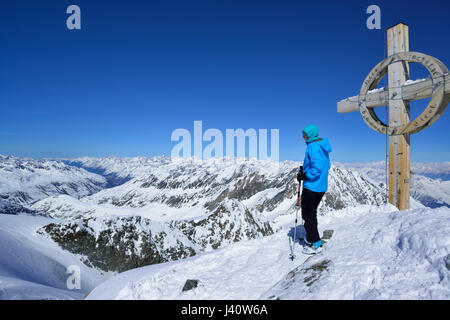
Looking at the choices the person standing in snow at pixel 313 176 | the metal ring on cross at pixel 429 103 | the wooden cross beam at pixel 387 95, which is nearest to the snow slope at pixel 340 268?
the person standing in snow at pixel 313 176

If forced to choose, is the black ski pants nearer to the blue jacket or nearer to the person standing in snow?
the person standing in snow

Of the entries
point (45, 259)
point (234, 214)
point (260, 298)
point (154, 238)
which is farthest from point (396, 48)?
point (234, 214)

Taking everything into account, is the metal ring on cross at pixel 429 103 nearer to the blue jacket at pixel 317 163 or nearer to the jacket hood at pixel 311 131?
the blue jacket at pixel 317 163

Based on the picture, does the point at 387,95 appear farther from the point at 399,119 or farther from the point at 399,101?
the point at 399,119

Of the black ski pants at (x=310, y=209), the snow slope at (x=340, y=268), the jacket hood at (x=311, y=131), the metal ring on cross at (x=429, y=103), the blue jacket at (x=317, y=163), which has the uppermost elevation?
the metal ring on cross at (x=429, y=103)

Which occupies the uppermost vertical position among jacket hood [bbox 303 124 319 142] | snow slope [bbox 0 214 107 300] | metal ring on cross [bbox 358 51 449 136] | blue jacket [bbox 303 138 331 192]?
metal ring on cross [bbox 358 51 449 136]

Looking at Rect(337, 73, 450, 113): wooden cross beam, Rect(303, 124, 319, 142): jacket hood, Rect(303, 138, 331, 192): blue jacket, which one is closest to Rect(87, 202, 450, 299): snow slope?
Rect(303, 138, 331, 192): blue jacket

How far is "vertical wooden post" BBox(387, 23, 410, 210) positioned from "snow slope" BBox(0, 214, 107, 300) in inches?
730

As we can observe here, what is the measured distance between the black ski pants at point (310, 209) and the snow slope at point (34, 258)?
14.9 m

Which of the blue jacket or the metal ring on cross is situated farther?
the metal ring on cross

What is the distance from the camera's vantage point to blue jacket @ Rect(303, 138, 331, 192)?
6676 mm

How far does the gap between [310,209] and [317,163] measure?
148 cm

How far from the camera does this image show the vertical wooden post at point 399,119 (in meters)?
9.77
